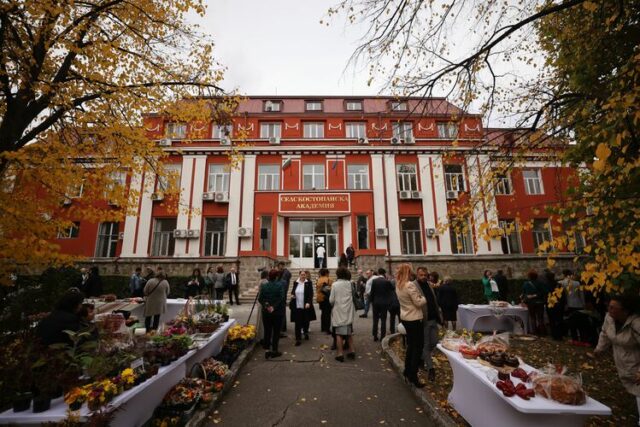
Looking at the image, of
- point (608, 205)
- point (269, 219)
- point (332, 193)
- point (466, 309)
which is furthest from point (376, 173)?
point (608, 205)

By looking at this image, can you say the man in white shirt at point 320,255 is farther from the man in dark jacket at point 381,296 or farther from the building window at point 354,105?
the building window at point 354,105

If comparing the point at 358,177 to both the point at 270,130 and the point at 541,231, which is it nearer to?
the point at 270,130

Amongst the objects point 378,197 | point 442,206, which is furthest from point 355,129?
point 442,206

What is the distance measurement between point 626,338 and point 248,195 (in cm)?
1876

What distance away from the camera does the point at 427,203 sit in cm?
2027

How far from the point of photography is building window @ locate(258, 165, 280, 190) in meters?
20.5

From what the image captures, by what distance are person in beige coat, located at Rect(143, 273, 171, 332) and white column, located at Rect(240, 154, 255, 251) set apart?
1067 centimetres

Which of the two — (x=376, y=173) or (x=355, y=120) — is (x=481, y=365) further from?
(x=355, y=120)

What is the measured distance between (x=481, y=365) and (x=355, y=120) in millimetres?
20503

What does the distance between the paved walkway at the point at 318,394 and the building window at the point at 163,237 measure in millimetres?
15374

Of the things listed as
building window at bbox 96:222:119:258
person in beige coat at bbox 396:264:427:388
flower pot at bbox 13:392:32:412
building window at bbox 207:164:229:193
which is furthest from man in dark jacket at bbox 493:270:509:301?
building window at bbox 96:222:119:258

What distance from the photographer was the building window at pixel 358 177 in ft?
67.5

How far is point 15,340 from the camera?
343cm

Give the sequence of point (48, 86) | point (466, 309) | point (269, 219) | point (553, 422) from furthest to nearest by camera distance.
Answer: point (269, 219) < point (466, 309) < point (48, 86) < point (553, 422)
